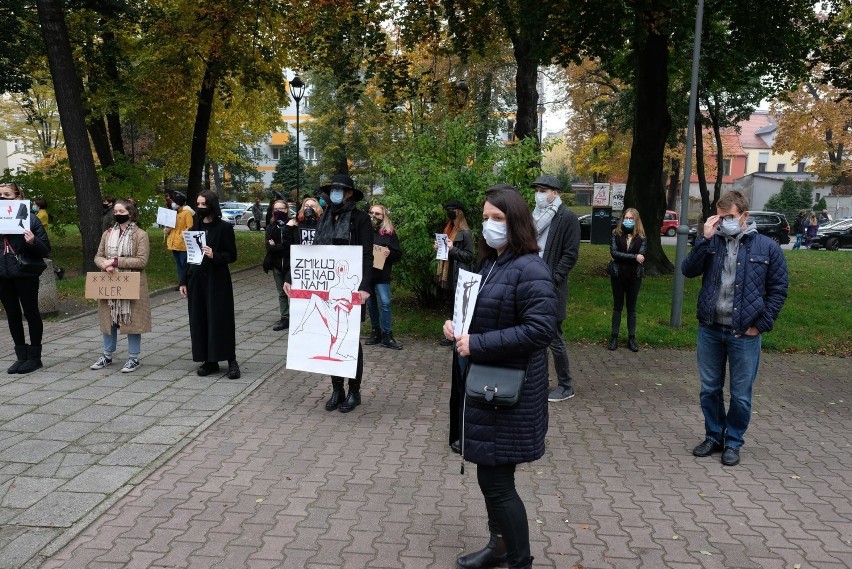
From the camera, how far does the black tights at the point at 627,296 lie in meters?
9.19

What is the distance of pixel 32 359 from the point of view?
7766mm

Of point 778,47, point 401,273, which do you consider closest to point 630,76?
point 778,47

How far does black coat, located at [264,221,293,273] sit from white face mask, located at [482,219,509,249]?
22.4 ft

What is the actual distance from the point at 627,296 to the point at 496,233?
639 centimetres

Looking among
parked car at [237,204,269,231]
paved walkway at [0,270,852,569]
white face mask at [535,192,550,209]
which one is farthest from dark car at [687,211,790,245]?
white face mask at [535,192,550,209]

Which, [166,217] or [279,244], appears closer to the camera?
[279,244]

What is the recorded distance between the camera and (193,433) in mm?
5840

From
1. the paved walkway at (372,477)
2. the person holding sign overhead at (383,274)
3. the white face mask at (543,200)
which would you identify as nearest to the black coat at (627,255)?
the paved walkway at (372,477)

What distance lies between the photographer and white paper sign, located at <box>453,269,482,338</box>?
3.47m

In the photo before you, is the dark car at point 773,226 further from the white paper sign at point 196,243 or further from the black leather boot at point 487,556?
the black leather boot at point 487,556

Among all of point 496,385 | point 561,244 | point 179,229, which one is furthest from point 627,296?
point 179,229

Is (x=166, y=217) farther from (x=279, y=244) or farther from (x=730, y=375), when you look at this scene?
(x=730, y=375)

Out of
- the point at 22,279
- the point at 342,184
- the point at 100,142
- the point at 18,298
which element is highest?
the point at 100,142

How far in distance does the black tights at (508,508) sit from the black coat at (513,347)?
113mm
